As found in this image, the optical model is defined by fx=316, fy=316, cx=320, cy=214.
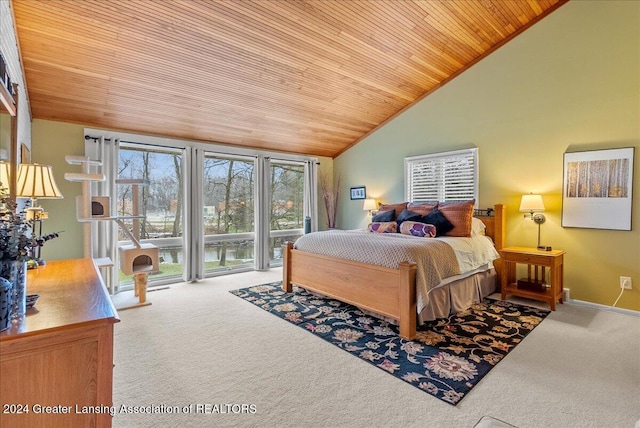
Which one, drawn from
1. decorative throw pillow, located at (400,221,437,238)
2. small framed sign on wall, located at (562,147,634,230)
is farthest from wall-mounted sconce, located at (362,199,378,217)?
small framed sign on wall, located at (562,147,634,230)

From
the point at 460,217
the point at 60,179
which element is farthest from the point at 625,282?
the point at 60,179

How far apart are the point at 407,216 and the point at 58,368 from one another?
152 inches

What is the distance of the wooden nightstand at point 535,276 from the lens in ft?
11.1

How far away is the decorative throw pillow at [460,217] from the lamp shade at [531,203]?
55 cm

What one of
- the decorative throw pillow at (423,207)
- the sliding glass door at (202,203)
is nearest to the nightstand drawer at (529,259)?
the decorative throw pillow at (423,207)

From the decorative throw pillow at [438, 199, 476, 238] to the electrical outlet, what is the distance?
1553 millimetres

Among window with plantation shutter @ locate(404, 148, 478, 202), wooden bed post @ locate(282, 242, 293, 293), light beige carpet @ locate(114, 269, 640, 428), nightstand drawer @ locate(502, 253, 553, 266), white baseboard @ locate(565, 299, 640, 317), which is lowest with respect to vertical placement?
light beige carpet @ locate(114, 269, 640, 428)

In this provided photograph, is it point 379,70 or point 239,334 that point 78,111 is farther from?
point 379,70

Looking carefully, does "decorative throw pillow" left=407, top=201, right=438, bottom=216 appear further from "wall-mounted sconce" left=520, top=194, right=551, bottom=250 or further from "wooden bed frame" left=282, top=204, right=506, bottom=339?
"wall-mounted sconce" left=520, top=194, right=551, bottom=250

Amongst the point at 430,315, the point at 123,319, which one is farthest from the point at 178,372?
the point at 430,315

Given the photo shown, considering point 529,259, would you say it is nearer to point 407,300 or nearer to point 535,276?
point 535,276

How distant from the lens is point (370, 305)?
3047 millimetres

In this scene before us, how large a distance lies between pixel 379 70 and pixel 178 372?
3966 millimetres

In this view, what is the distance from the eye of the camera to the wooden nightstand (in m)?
3.39
